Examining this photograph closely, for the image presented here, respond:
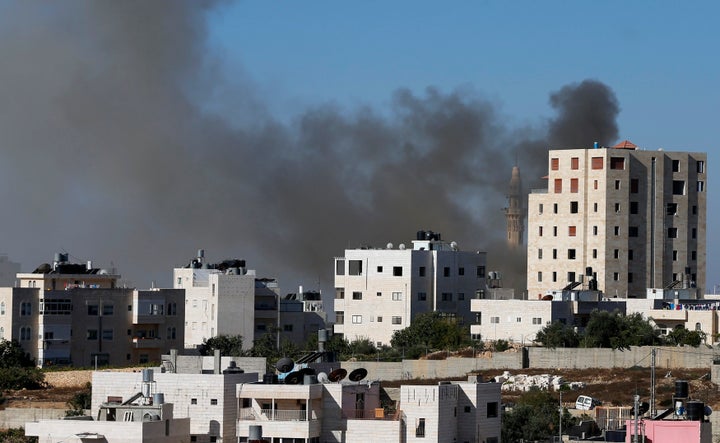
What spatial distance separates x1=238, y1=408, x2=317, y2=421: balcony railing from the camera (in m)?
62.7

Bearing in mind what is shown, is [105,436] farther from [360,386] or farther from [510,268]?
[510,268]

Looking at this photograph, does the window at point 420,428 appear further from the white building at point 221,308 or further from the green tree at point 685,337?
the white building at point 221,308

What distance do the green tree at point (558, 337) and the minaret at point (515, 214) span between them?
31.3 metres

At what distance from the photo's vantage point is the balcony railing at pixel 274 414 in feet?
206

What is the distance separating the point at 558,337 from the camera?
334 ft

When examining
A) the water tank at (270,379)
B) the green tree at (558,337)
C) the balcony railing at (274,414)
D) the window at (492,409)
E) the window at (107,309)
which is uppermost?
the window at (107,309)

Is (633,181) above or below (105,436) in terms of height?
above

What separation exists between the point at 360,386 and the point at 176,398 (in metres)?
5.64

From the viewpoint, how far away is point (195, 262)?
Answer: 439ft

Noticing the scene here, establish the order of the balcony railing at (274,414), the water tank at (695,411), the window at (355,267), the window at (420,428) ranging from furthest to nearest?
the window at (355,267) < the balcony railing at (274,414) < the water tank at (695,411) < the window at (420,428)

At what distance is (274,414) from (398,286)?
181 feet

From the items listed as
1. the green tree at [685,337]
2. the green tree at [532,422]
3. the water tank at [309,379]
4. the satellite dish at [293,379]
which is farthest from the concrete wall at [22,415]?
the green tree at [685,337]

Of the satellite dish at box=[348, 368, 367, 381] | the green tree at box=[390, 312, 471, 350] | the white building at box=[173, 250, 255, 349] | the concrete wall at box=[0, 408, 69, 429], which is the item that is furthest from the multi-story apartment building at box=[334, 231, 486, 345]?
the satellite dish at box=[348, 368, 367, 381]

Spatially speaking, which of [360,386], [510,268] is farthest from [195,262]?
[360,386]
